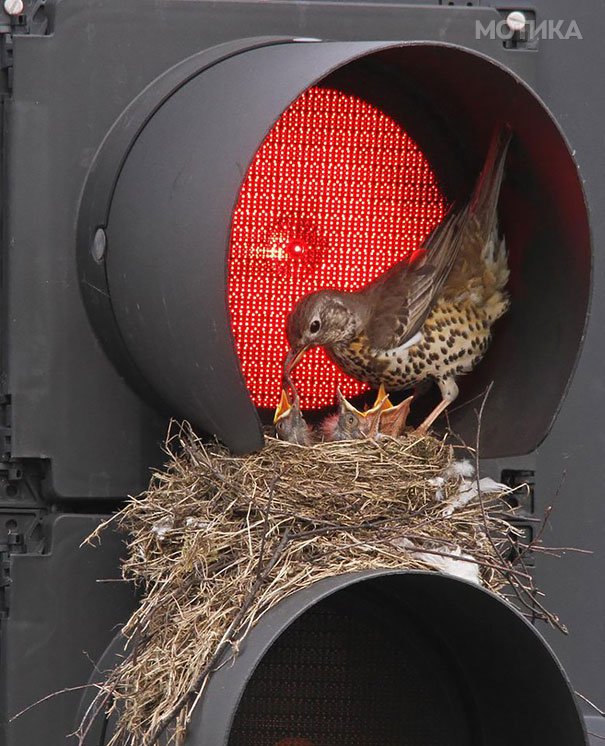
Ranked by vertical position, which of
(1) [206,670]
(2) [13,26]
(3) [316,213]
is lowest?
(1) [206,670]

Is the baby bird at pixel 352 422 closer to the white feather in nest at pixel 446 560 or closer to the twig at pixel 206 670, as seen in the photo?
the white feather in nest at pixel 446 560

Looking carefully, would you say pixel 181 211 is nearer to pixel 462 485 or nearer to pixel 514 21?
pixel 462 485

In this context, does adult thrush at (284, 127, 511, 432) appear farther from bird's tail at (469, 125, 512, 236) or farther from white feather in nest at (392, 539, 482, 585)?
white feather in nest at (392, 539, 482, 585)

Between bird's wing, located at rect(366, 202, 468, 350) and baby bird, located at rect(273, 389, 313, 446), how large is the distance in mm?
233

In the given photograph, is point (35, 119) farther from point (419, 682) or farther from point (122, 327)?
point (419, 682)

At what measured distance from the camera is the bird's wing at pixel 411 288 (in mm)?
3098

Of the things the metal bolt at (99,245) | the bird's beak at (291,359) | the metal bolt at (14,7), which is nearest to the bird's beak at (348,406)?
the bird's beak at (291,359)

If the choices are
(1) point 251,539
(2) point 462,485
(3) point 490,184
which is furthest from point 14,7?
(2) point 462,485

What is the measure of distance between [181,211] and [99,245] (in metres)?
0.27

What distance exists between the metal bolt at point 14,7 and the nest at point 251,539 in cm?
74

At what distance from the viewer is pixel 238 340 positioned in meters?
3.01

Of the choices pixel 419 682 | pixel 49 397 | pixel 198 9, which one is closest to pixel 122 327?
pixel 49 397

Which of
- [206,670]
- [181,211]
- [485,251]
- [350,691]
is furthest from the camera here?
A: [485,251]

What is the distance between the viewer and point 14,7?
2.94 m
